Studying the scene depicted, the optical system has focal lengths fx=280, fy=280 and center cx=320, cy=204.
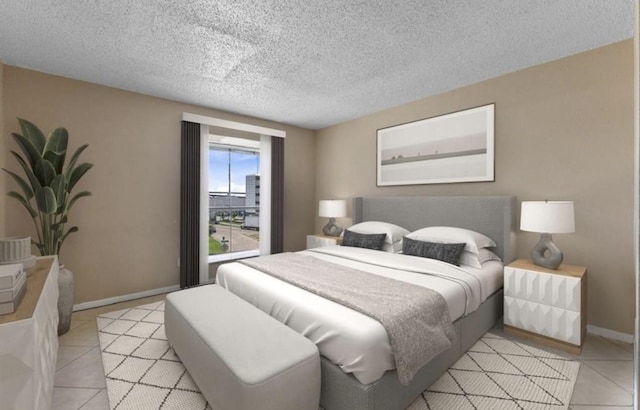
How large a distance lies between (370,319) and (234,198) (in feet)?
12.4

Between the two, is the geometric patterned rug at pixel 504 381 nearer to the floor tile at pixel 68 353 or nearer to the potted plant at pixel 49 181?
the floor tile at pixel 68 353

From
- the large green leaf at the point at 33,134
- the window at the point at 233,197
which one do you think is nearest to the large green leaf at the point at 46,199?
the large green leaf at the point at 33,134

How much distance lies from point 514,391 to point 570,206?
1.58 metres

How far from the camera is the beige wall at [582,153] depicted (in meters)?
2.42

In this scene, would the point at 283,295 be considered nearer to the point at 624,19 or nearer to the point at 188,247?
the point at 188,247

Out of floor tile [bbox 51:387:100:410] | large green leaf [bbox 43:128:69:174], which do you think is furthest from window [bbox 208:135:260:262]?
floor tile [bbox 51:387:100:410]

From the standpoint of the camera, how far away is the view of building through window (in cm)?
458

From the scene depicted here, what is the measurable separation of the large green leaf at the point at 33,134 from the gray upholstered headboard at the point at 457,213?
3777mm

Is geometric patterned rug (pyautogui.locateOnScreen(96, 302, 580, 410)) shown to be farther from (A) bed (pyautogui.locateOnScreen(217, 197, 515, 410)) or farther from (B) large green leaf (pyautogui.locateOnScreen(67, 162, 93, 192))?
(B) large green leaf (pyautogui.locateOnScreen(67, 162, 93, 192))

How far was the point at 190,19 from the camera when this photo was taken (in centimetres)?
209

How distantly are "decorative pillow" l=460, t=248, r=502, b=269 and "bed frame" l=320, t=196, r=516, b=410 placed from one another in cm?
21

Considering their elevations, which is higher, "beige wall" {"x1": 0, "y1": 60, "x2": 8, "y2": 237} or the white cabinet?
"beige wall" {"x1": 0, "y1": 60, "x2": 8, "y2": 237}

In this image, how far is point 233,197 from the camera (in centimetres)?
484

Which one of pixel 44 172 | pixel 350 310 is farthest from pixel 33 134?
pixel 350 310
